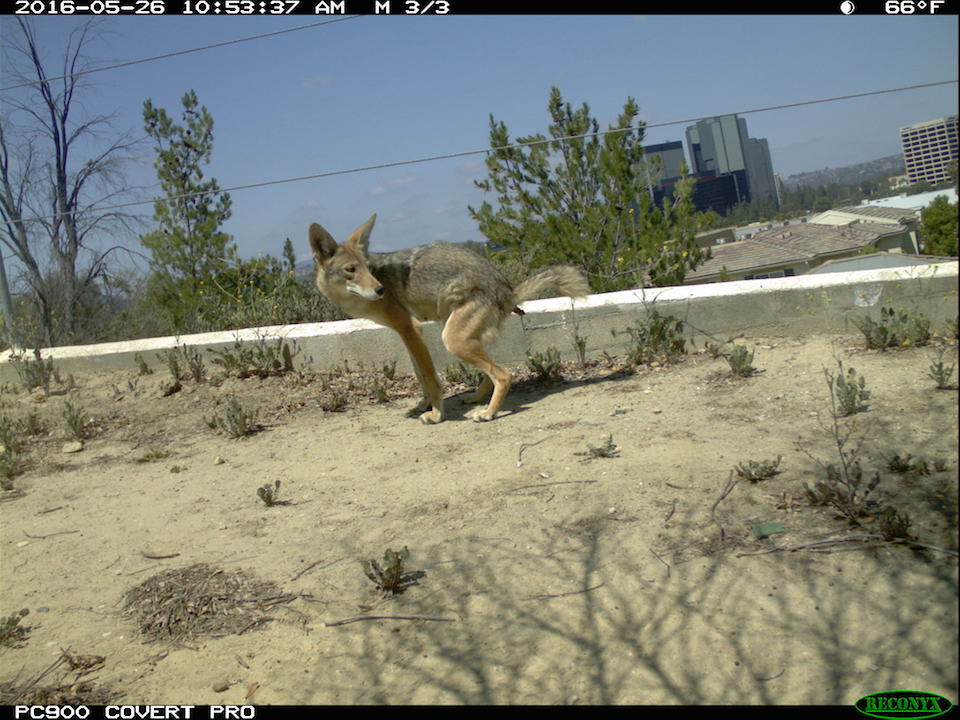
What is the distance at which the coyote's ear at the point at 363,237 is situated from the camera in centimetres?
680

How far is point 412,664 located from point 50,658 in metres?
1.89

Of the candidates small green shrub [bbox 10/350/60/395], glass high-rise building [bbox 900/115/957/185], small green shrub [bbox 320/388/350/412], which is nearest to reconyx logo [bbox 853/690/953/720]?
glass high-rise building [bbox 900/115/957/185]

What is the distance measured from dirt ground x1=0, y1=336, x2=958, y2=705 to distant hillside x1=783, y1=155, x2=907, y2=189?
6.93ft

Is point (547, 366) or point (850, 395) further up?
point (547, 366)

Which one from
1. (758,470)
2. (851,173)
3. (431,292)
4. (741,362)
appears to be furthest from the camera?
(851,173)

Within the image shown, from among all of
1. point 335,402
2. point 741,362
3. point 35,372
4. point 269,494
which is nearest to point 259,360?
point 335,402

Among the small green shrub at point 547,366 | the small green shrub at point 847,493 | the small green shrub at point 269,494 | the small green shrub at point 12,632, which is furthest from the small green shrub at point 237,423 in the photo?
the small green shrub at point 847,493

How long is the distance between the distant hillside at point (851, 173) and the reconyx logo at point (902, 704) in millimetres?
6259

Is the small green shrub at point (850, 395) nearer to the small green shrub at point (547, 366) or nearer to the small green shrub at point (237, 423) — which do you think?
the small green shrub at point (547, 366)

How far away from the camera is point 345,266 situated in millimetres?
6629

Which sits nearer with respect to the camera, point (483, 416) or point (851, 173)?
point (483, 416)

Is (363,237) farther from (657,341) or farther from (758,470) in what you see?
(758,470)

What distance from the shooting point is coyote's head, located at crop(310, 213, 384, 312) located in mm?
6539

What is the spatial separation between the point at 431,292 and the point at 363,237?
2.68ft
